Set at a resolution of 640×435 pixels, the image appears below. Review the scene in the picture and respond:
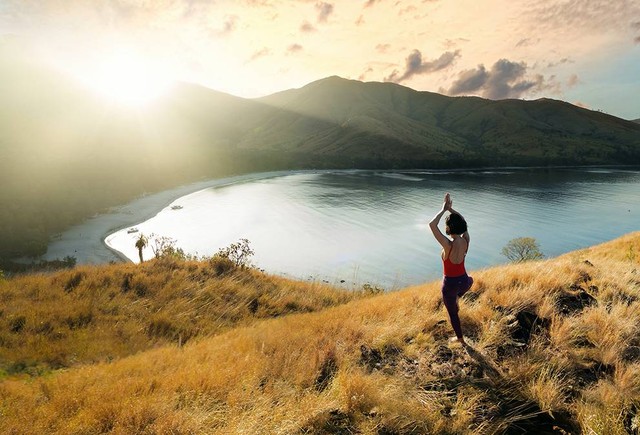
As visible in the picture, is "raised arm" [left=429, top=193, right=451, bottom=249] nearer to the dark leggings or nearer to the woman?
the woman

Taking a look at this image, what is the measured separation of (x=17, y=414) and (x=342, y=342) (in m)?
5.17

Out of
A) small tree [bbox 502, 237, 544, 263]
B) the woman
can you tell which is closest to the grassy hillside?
the woman

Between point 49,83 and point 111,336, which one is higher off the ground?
point 49,83

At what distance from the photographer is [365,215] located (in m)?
85.0

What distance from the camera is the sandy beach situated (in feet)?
158

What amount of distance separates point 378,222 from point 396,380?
2917 inches

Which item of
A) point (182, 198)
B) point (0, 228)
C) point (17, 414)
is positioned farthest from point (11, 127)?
point (17, 414)

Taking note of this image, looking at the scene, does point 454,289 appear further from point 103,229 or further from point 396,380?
point 103,229

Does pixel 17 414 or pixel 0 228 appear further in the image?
pixel 0 228

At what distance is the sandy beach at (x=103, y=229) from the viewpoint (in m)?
48.0

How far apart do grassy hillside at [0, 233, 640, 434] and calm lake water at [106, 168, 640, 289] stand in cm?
2025

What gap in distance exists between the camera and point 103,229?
62094 mm

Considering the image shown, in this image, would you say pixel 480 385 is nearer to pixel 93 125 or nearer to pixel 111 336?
pixel 111 336

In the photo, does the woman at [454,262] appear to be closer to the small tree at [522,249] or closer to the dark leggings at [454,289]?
the dark leggings at [454,289]
